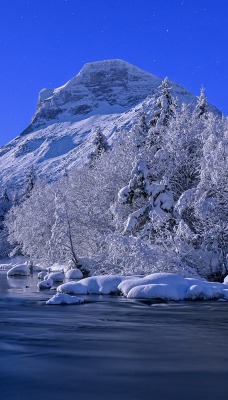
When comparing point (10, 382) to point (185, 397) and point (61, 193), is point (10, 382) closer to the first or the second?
point (185, 397)

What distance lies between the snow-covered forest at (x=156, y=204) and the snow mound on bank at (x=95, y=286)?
156 inches

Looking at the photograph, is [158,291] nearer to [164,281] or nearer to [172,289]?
[172,289]

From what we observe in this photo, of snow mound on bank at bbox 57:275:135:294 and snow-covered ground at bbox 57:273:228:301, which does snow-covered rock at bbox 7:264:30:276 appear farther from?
snow-covered ground at bbox 57:273:228:301

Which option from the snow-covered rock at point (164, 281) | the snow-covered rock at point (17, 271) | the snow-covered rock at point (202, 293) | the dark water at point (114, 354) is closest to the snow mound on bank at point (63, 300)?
the dark water at point (114, 354)

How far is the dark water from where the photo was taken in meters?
7.99

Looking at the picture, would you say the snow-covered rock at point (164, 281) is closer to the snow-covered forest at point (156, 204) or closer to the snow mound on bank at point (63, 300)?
the snow mound on bank at point (63, 300)

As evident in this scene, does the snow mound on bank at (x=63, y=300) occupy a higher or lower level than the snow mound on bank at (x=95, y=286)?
lower

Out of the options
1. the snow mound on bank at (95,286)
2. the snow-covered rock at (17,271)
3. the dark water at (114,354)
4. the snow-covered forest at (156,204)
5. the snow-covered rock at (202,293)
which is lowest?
the dark water at (114,354)

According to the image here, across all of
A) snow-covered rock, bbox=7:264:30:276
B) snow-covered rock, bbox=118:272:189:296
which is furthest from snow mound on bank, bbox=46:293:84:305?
snow-covered rock, bbox=7:264:30:276

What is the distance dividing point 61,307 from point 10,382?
428 inches

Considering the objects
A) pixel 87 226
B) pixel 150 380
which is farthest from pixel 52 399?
pixel 87 226

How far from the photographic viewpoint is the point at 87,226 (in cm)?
4047

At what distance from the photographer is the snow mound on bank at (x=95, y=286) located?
79.5 ft

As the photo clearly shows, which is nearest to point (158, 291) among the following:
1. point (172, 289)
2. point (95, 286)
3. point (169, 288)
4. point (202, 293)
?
point (169, 288)
